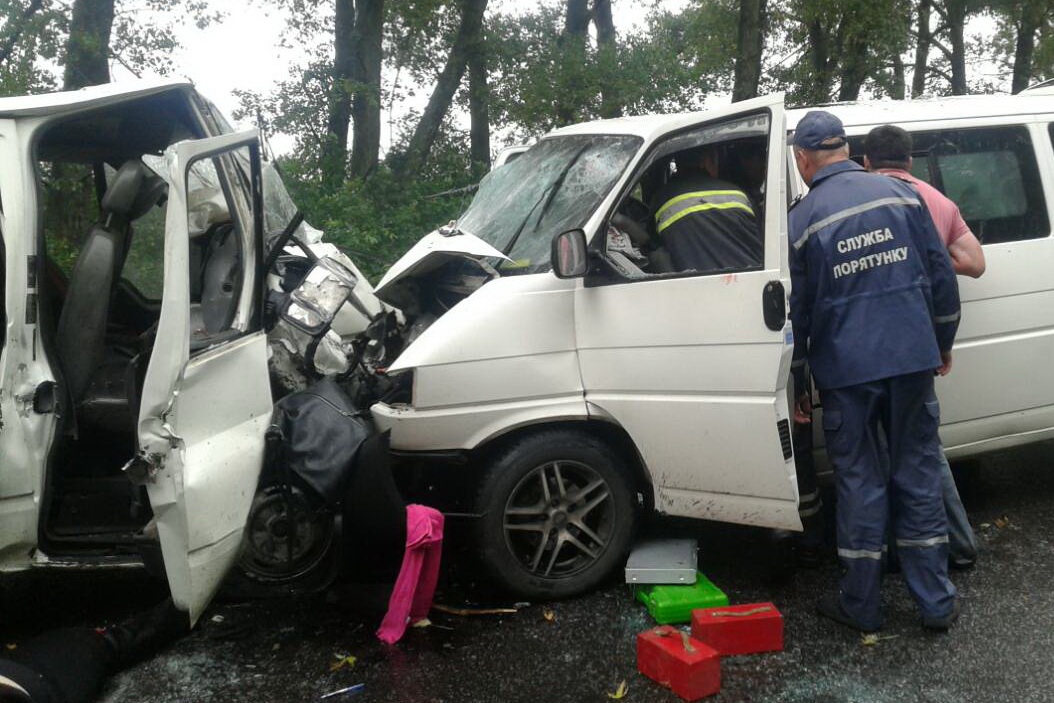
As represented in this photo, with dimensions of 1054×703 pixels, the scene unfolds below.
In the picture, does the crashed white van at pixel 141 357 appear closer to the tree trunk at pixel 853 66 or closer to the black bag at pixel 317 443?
the black bag at pixel 317 443

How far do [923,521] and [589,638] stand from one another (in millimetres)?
1382

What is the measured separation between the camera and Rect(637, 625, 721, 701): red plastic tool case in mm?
3516

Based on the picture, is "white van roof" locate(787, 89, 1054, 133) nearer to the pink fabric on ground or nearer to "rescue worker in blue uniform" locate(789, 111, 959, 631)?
"rescue worker in blue uniform" locate(789, 111, 959, 631)

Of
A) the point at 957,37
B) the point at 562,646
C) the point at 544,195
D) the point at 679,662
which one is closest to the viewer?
the point at 679,662

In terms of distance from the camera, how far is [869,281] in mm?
3941

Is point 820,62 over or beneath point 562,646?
over

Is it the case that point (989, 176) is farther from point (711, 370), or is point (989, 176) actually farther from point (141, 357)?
point (141, 357)


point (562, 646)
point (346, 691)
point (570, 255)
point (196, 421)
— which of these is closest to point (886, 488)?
point (562, 646)

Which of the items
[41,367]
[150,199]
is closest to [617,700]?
[41,367]

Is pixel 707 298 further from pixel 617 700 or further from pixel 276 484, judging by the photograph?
pixel 276 484

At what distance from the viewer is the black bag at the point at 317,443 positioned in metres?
3.97

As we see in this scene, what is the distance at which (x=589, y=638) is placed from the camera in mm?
4027

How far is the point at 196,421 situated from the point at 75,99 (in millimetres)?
1268

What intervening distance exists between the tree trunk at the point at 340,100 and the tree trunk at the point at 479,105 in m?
1.81
